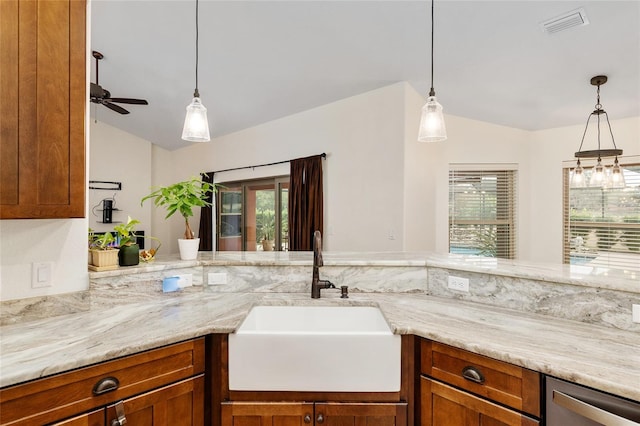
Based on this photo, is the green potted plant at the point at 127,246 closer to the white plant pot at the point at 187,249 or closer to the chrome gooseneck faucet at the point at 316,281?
the white plant pot at the point at 187,249

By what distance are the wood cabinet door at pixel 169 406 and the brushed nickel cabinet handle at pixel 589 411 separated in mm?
1270

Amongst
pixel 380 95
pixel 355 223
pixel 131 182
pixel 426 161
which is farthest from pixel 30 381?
pixel 131 182

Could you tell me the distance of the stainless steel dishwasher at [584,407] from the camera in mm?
901

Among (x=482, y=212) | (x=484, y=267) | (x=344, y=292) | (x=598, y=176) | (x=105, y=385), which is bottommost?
(x=105, y=385)

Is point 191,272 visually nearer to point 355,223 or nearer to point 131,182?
point 355,223

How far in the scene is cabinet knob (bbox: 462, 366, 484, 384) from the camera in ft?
3.86

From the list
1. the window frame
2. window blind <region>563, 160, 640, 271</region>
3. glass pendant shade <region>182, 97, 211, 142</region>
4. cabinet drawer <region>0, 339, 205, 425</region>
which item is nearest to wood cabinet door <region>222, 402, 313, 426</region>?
cabinet drawer <region>0, 339, 205, 425</region>

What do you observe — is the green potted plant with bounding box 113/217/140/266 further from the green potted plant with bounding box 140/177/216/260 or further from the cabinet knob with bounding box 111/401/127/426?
the cabinet knob with bounding box 111/401/127/426

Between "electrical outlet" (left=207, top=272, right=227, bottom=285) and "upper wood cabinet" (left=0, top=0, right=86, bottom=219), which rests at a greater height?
"upper wood cabinet" (left=0, top=0, right=86, bottom=219)

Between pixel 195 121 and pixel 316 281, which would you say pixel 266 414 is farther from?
pixel 195 121

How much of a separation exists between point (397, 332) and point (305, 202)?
289 cm

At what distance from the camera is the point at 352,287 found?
1.90 m

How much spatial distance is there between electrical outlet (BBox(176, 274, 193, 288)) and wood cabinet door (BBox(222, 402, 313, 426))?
2.44ft

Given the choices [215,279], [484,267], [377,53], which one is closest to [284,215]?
[377,53]
